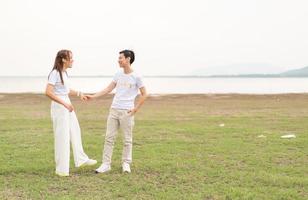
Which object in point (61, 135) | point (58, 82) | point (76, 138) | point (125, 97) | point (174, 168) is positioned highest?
point (58, 82)

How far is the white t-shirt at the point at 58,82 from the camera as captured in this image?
815 centimetres

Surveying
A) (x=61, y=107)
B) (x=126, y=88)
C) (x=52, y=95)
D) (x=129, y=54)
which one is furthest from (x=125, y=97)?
(x=52, y=95)

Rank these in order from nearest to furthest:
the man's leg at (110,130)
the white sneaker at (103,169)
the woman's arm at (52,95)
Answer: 1. the woman's arm at (52,95)
2. the man's leg at (110,130)
3. the white sneaker at (103,169)

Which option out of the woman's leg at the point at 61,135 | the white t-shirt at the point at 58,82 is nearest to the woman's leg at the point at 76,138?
the woman's leg at the point at 61,135

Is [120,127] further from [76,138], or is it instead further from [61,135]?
[61,135]

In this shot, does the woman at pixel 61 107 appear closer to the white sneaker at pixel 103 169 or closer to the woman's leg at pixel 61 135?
the woman's leg at pixel 61 135

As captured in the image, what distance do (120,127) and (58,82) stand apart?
152 centimetres

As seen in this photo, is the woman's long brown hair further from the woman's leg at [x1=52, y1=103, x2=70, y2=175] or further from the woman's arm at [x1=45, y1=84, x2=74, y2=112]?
the woman's leg at [x1=52, y1=103, x2=70, y2=175]

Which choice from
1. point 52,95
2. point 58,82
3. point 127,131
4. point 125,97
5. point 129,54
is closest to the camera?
point 52,95

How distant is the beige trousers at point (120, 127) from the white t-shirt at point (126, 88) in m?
0.14

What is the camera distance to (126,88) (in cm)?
838

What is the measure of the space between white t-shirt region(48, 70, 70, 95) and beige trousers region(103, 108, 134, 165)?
1000 millimetres

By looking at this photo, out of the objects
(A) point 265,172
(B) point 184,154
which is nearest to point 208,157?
(B) point 184,154

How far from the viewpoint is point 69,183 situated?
25.9 ft
